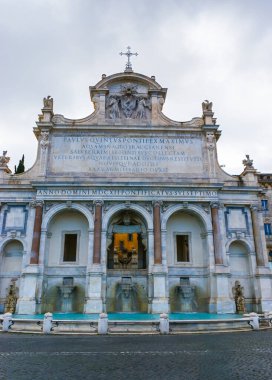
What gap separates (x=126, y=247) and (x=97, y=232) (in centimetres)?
413

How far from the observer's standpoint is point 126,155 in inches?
1028

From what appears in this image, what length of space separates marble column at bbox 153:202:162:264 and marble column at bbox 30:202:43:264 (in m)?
8.10

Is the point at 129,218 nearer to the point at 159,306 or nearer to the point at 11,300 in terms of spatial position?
the point at 159,306

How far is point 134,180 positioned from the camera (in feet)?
82.0

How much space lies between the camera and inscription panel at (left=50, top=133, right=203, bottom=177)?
84.2 feet

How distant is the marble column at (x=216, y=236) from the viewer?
2338 centimetres

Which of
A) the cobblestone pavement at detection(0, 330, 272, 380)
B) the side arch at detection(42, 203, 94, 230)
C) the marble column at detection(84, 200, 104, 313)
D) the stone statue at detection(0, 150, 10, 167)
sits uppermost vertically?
the stone statue at detection(0, 150, 10, 167)

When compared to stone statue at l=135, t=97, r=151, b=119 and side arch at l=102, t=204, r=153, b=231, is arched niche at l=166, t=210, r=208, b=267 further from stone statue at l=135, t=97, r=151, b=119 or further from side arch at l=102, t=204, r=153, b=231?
stone statue at l=135, t=97, r=151, b=119

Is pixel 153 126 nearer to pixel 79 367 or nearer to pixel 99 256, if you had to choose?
pixel 99 256

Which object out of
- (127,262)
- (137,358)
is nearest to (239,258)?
(127,262)

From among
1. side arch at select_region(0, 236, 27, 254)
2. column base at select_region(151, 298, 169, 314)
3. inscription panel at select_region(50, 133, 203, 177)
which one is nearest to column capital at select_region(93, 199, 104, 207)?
inscription panel at select_region(50, 133, 203, 177)

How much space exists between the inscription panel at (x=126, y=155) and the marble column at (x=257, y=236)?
5048mm

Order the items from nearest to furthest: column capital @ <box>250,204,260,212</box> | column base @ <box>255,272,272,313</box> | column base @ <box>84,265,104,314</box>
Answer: column base @ <box>84,265,104,314</box>
column base @ <box>255,272,272,313</box>
column capital @ <box>250,204,260,212</box>

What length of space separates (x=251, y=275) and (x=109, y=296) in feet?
33.8
